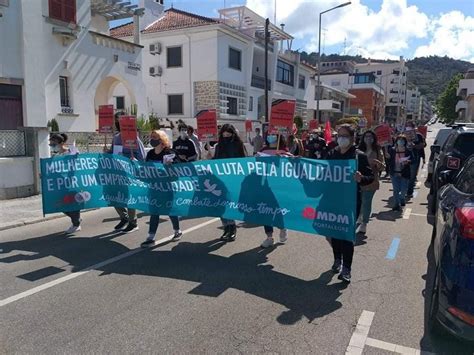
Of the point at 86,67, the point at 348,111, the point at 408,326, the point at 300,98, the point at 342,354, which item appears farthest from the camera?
the point at 348,111

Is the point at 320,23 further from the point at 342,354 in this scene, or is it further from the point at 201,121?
the point at 342,354

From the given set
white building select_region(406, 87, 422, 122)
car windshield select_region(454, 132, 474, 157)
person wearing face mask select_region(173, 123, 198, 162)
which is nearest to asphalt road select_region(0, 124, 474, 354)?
person wearing face mask select_region(173, 123, 198, 162)

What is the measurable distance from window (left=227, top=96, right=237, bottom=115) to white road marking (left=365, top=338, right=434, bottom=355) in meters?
27.7

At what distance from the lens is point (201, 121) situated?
1123cm

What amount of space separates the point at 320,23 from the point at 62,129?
790 inches

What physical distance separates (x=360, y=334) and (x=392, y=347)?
0.31 m

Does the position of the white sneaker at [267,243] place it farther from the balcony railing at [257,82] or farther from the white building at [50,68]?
the balcony railing at [257,82]

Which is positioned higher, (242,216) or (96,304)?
(242,216)

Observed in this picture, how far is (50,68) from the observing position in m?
17.4

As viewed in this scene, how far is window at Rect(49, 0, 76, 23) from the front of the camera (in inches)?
667

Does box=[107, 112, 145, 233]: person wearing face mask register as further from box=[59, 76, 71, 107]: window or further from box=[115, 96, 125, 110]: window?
box=[115, 96, 125, 110]: window

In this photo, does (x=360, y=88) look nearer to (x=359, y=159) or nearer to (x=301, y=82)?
(x=301, y=82)

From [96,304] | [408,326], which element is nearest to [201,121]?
[96,304]

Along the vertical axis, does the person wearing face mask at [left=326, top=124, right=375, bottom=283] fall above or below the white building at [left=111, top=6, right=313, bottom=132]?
below
